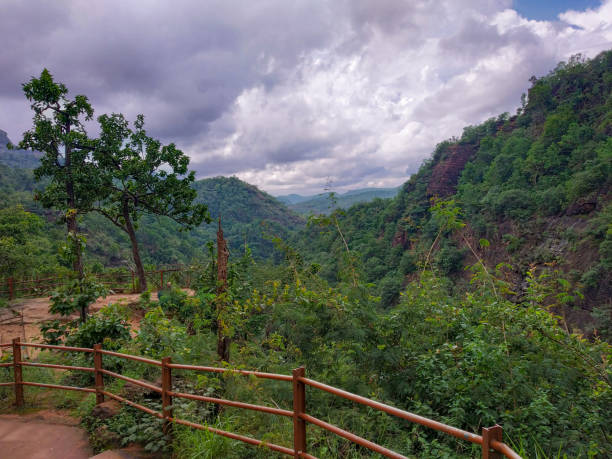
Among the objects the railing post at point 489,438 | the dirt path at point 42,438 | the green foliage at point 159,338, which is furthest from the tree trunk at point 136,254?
the railing post at point 489,438

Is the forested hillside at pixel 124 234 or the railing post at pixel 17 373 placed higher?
the forested hillside at pixel 124 234

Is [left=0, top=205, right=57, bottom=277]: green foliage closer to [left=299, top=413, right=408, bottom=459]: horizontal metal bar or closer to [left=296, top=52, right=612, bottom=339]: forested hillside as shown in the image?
[left=296, top=52, right=612, bottom=339]: forested hillside

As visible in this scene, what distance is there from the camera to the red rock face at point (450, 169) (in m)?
60.8

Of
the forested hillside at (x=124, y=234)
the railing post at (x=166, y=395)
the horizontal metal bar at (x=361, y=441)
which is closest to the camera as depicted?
the horizontal metal bar at (x=361, y=441)

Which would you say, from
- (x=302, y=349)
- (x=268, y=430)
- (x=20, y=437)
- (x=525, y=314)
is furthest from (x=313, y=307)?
(x=20, y=437)

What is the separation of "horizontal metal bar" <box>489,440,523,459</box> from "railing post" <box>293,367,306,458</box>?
4.06ft

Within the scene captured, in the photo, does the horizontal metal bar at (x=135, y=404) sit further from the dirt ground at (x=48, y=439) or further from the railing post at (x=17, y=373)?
the railing post at (x=17, y=373)

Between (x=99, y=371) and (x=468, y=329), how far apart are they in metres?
4.53

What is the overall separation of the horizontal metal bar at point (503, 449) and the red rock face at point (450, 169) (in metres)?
60.8

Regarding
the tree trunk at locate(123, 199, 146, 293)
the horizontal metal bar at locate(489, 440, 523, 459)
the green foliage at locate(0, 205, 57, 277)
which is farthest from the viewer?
the green foliage at locate(0, 205, 57, 277)

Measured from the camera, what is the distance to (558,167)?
40281 mm

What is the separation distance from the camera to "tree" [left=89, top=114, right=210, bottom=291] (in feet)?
56.0

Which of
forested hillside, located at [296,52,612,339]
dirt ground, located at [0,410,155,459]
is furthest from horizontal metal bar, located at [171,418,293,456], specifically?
forested hillside, located at [296,52,612,339]

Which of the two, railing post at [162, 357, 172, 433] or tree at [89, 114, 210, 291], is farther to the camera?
tree at [89, 114, 210, 291]
